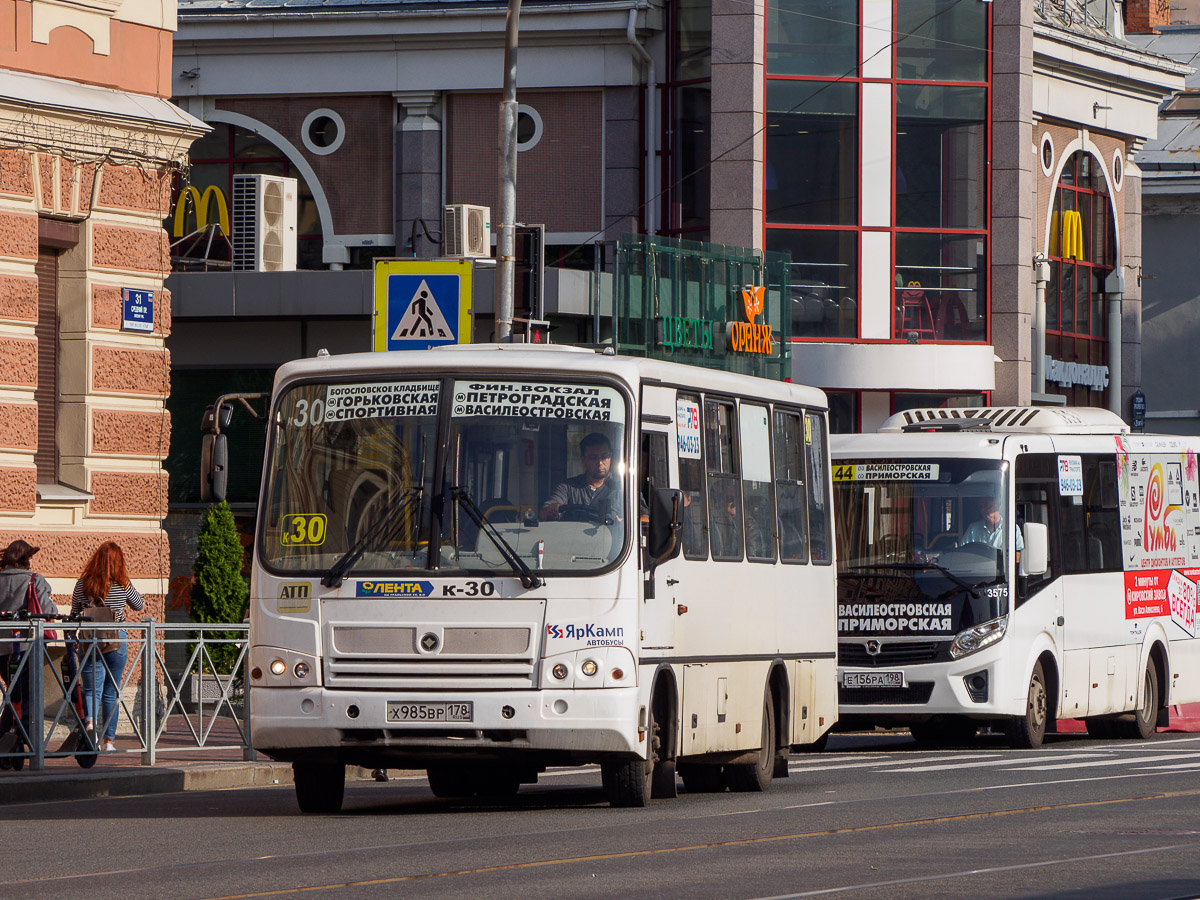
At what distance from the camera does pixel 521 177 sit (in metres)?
35.8

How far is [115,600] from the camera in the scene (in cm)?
1758

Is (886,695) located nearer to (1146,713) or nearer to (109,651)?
(1146,713)

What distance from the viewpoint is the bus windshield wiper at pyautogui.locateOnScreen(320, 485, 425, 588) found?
→ 1355cm

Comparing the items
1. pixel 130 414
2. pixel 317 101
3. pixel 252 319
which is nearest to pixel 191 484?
pixel 252 319

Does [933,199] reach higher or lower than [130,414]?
higher

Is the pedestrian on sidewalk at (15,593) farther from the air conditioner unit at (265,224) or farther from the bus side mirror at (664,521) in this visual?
the air conditioner unit at (265,224)

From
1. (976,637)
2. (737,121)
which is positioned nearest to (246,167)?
(737,121)

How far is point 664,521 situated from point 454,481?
125cm

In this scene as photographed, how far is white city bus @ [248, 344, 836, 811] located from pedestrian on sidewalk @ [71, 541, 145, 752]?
11.2ft

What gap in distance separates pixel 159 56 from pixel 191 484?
11.8 meters

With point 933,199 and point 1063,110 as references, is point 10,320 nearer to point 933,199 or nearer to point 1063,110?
point 933,199

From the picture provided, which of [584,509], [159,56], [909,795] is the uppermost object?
[159,56]

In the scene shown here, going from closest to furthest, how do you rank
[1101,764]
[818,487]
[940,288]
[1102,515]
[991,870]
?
[991,870], [818,487], [1101,764], [1102,515], [940,288]

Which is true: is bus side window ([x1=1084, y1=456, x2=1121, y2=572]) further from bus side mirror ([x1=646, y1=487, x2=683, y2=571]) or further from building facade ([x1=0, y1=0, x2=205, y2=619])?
bus side mirror ([x1=646, y1=487, x2=683, y2=571])
